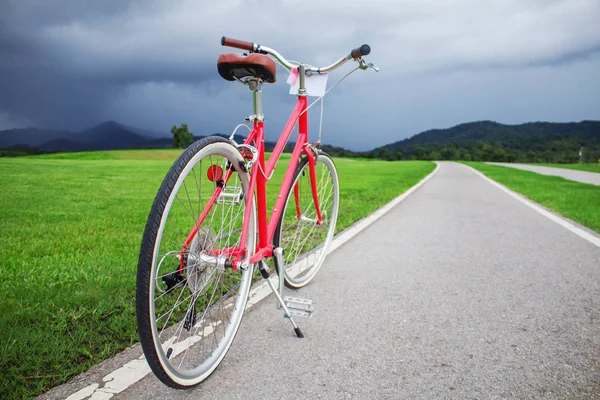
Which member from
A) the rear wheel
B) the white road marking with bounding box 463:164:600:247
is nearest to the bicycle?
the rear wheel

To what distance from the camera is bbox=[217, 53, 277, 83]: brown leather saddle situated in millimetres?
2369

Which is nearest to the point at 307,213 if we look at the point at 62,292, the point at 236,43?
the point at 236,43

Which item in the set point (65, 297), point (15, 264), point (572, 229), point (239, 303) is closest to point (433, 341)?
point (239, 303)

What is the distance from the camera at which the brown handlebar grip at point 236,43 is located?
2662 millimetres

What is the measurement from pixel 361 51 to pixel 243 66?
1113 mm

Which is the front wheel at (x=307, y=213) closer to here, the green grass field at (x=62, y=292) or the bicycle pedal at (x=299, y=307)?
the bicycle pedal at (x=299, y=307)

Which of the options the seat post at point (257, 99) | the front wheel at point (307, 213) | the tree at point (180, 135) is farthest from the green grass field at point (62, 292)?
the tree at point (180, 135)

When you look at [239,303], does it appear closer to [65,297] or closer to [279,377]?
[279,377]

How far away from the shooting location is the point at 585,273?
13.4ft

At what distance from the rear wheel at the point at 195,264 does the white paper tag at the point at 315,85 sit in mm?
1187

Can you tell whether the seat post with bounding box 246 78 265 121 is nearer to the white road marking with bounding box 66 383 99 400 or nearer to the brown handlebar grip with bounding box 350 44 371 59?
the brown handlebar grip with bounding box 350 44 371 59

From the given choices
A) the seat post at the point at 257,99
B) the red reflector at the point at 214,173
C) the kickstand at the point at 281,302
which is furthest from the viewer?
the kickstand at the point at 281,302

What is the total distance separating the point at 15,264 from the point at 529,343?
3.98 metres

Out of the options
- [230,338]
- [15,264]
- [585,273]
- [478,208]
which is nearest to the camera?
[230,338]
